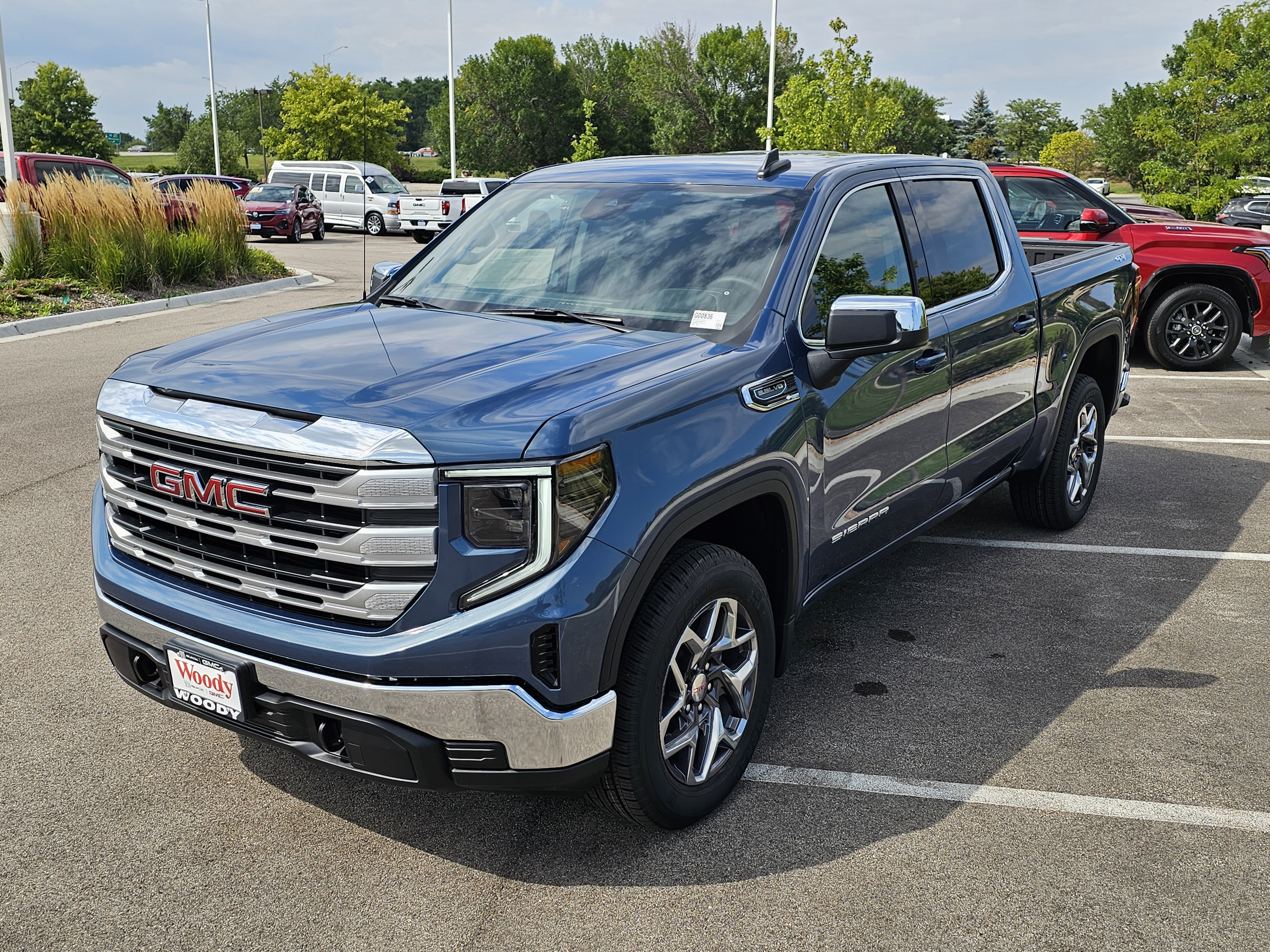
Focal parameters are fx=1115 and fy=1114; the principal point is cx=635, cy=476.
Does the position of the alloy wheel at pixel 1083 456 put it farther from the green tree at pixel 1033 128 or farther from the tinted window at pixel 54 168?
the green tree at pixel 1033 128

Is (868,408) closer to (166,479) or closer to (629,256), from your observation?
(629,256)

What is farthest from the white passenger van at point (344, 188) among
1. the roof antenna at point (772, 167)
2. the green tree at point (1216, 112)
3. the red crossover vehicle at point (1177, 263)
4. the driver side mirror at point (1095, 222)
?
the roof antenna at point (772, 167)

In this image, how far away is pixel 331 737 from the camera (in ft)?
9.29

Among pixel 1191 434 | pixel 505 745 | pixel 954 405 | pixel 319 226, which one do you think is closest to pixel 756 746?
pixel 505 745

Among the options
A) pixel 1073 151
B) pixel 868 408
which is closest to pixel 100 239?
pixel 868 408

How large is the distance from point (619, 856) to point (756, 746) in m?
0.70

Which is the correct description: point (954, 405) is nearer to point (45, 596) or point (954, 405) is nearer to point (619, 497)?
point (619, 497)

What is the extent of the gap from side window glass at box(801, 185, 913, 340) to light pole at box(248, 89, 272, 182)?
907cm

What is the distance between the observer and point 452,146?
1736 inches

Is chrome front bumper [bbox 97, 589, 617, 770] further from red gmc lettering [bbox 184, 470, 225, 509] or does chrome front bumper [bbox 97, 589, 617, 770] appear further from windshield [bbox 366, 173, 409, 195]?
windshield [bbox 366, 173, 409, 195]

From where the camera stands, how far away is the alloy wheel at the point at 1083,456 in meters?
6.15

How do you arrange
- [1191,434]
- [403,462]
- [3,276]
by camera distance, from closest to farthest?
[403,462]
[1191,434]
[3,276]

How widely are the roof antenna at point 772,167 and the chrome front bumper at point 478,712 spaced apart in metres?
2.16

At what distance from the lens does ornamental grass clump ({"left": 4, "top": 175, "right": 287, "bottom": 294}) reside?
47.9 feet
